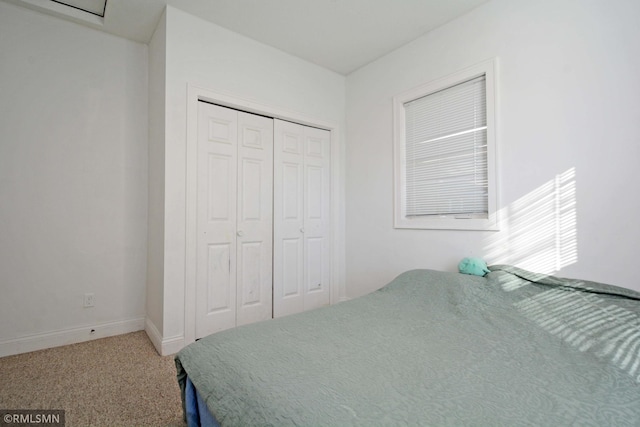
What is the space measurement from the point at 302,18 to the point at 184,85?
3.68 feet

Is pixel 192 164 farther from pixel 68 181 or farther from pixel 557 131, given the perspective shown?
pixel 557 131

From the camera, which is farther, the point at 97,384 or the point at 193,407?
the point at 97,384

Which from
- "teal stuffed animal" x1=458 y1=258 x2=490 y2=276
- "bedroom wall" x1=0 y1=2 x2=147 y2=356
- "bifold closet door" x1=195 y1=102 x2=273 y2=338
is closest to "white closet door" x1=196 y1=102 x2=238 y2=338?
"bifold closet door" x1=195 y1=102 x2=273 y2=338

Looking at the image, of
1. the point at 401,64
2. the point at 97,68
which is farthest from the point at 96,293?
the point at 401,64

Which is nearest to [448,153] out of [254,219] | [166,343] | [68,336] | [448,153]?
[448,153]

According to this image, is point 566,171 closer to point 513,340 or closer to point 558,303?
point 558,303

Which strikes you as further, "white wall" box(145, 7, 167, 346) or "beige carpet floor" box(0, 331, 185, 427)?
"white wall" box(145, 7, 167, 346)

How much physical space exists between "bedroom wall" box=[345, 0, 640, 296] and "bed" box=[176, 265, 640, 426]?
32 centimetres

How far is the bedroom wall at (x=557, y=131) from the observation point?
163cm

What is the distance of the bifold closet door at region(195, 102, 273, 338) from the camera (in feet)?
8.04

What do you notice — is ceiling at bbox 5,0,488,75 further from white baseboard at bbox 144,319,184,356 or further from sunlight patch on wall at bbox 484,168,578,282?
white baseboard at bbox 144,319,184,356

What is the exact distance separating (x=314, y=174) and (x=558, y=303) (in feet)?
7.58

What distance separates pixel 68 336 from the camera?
2.37m

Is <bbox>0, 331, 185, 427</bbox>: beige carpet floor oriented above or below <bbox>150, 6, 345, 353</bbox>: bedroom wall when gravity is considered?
below
